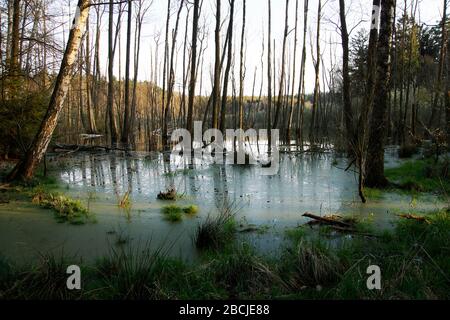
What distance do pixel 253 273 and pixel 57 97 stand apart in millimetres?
5077

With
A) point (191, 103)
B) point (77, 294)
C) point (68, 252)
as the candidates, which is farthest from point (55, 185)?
point (191, 103)

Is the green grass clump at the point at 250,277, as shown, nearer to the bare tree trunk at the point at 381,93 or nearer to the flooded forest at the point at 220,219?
the flooded forest at the point at 220,219

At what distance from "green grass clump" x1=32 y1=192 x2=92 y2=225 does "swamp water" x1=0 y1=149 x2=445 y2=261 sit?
11 centimetres

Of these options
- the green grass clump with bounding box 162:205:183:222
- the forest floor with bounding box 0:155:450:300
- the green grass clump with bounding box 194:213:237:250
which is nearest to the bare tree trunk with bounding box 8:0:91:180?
the green grass clump with bounding box 162:205:183:222

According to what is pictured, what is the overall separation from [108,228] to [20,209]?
5.36 feet

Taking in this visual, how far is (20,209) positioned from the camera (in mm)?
4715

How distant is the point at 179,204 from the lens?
17.2 feet

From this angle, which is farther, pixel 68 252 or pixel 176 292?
pixel 68 252

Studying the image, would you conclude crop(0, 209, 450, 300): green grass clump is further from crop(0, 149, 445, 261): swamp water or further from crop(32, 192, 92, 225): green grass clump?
crop(32, 192, 92, 225): green grass clump

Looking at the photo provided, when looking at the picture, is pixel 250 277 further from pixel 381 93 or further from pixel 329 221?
pixel 381 93

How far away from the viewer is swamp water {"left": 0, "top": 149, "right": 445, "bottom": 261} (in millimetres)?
3654

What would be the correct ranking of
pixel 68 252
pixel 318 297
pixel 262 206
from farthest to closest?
pixel 262 206, pixel 68 252, pixel 318 297
